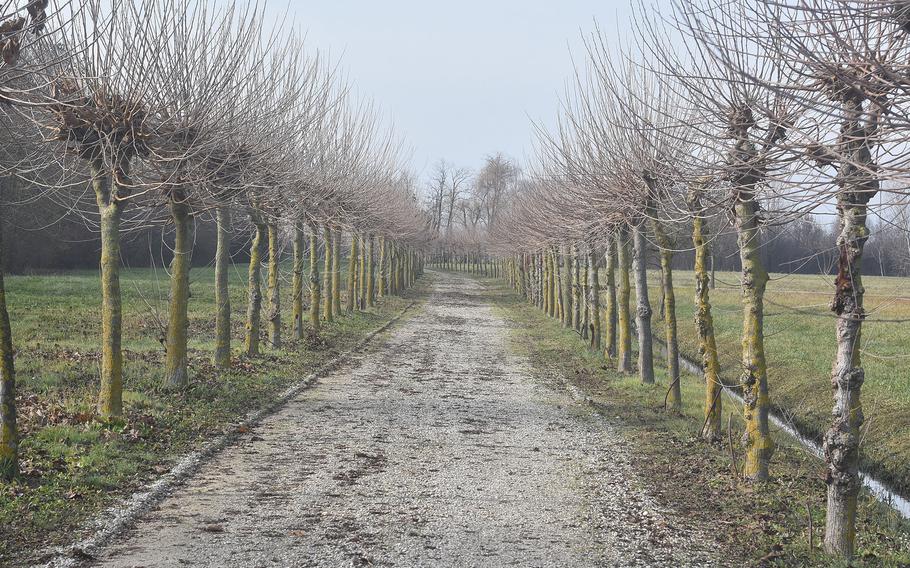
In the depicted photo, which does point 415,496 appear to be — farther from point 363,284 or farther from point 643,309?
point 363,284

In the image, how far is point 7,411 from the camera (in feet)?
24.1

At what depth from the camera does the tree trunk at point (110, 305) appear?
379 inches

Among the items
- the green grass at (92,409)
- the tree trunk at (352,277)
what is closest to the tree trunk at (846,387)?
the green grass at (92,409)

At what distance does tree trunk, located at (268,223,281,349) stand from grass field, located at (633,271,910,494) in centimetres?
933

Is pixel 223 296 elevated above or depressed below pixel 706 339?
above

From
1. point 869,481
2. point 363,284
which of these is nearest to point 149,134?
point 869,481

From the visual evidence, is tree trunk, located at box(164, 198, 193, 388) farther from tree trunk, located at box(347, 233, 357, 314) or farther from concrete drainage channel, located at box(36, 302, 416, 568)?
tree trunk, located at box(347, 233, 357, 314)

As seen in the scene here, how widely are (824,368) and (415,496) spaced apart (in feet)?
50.0

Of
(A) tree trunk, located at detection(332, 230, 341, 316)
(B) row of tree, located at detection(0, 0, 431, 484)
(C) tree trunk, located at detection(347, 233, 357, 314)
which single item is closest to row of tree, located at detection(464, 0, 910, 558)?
(B) row of tree, located at detection(0, 0, 431, 484)

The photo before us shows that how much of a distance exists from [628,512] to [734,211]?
3473mm

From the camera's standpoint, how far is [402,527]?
22.5 feet

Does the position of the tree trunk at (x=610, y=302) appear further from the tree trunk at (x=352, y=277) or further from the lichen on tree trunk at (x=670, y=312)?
the tree trunk at (x=352, y=277)

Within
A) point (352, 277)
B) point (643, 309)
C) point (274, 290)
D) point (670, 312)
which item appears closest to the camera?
point (670, 312)

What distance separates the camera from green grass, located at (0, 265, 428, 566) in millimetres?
6762
